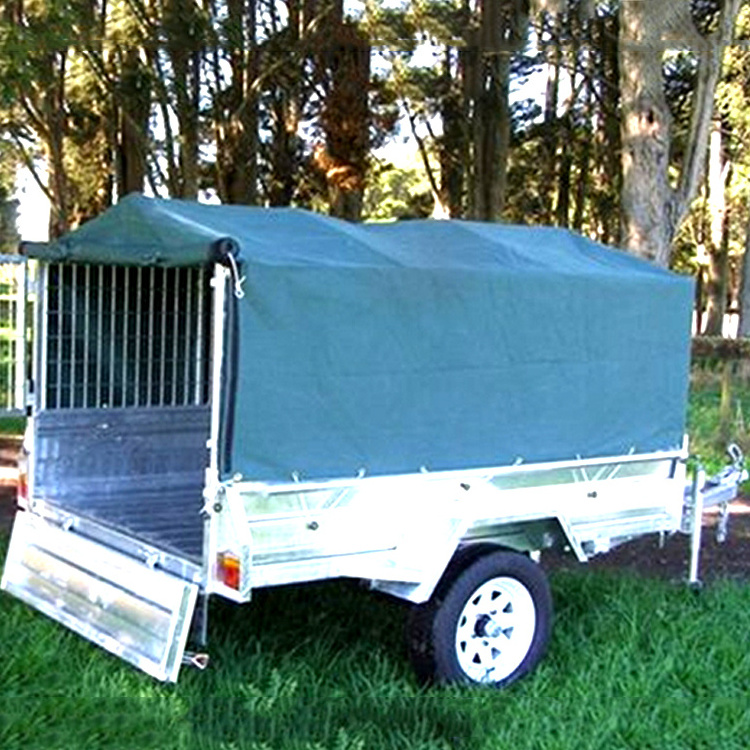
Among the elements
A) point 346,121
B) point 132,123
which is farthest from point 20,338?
point 132,123

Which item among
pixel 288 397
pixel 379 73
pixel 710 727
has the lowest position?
pixel 710 727

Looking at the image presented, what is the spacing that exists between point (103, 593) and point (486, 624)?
1.74 meters

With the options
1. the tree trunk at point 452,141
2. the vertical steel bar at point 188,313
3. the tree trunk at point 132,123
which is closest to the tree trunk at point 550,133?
the tree trunk at point 452,141

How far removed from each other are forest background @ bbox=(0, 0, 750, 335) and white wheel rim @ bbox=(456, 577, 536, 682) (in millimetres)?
9434

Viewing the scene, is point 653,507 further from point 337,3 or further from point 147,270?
point 337,3

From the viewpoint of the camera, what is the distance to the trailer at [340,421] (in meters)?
4.72

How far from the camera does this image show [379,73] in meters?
25.3

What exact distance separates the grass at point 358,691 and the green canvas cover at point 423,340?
1.02 meters

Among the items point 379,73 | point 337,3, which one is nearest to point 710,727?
point 337,3

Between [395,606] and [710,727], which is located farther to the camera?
[395,606]

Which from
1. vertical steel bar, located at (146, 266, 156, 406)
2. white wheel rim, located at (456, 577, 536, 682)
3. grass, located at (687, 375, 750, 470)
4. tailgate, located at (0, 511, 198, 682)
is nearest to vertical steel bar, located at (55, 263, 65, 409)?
vertical steel bar, located at (146, 266, 156, 406)

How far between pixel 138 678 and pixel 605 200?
31.4m

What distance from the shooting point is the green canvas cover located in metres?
4.75

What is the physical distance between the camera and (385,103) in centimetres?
2622
